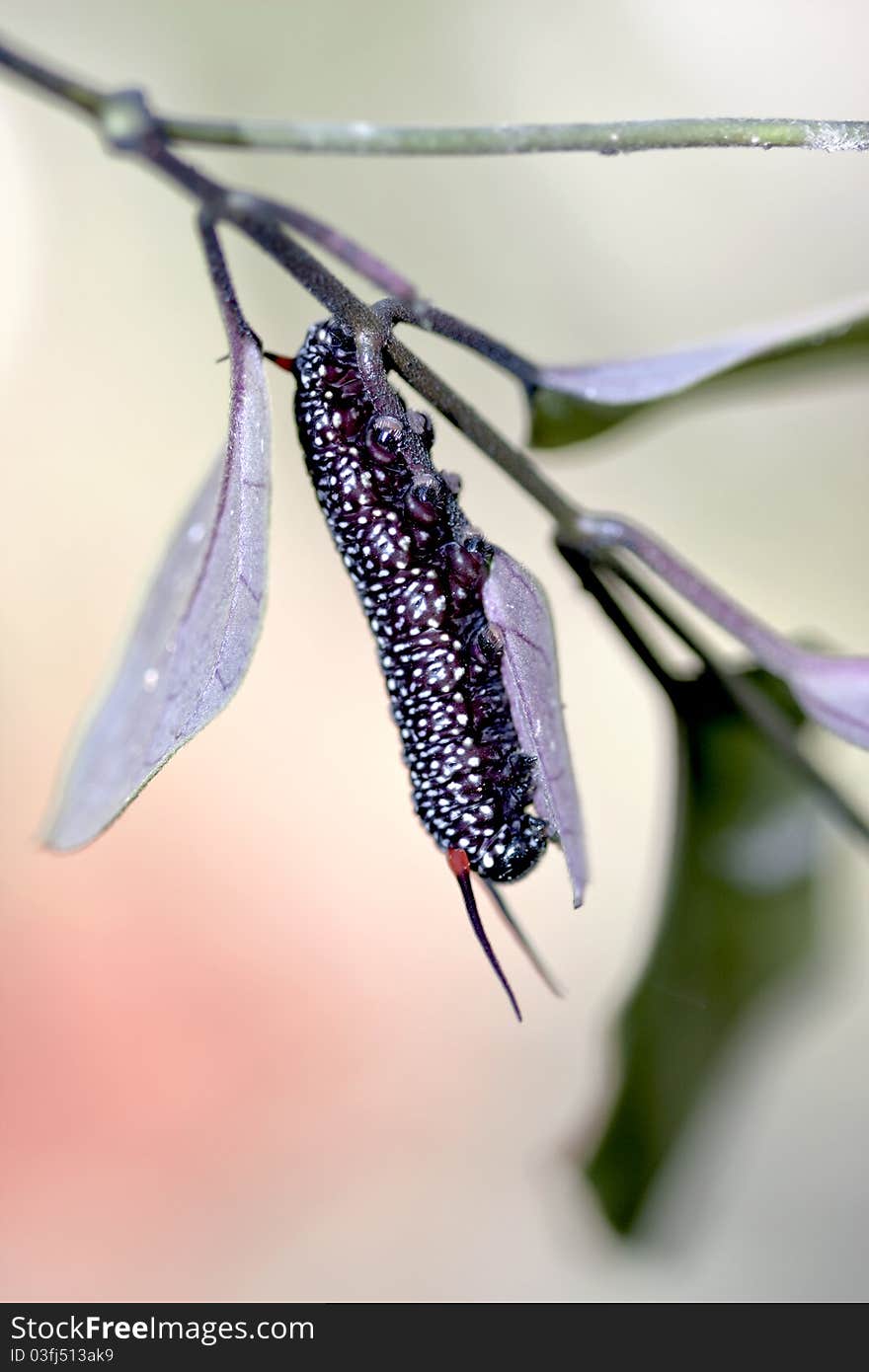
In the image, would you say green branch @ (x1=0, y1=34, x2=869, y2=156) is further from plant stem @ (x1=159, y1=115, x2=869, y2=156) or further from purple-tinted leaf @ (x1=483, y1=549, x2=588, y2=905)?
purple-tinted leaf @ (x1=483, y1=549, x2=588, y2=905)

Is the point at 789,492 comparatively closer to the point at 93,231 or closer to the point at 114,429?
the point at 114,429

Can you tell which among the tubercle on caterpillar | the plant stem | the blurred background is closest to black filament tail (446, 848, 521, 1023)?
the tubercle on caterpillar

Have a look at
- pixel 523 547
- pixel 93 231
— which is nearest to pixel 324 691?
pixel 523 547

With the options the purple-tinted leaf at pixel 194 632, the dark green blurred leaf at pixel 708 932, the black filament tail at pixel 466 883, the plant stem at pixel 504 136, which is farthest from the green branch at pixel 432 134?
the dark green blurred leaf at pixel 708 932

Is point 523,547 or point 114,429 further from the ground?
point 114,429

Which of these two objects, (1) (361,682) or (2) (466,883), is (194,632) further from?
(1) (361,682)

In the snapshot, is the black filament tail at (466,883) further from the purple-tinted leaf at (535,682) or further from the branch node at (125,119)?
the branch node at (125,119)
